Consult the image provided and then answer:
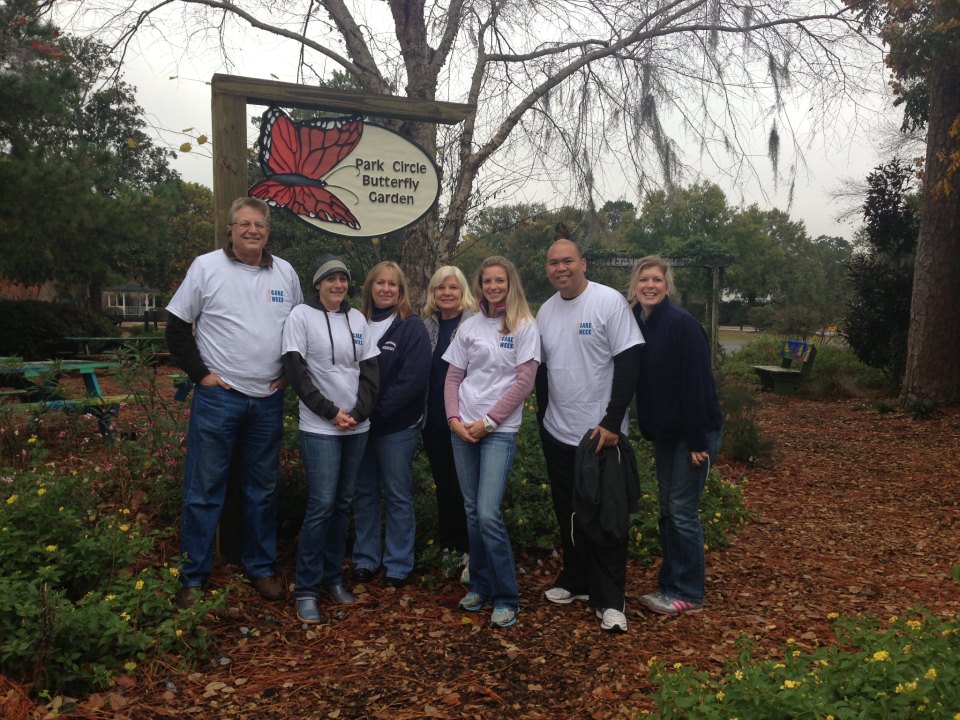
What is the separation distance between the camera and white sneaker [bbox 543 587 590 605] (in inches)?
153

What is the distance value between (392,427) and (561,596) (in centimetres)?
123

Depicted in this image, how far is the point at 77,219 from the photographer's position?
9422 mm

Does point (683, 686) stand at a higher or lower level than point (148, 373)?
lower

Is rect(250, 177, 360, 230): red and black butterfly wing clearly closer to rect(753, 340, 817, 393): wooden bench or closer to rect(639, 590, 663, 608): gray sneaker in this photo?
rect(639, 590, 663, 608): gray sneaker

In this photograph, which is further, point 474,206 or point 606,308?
point 474,206

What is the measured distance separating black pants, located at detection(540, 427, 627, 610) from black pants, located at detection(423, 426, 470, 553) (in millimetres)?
621

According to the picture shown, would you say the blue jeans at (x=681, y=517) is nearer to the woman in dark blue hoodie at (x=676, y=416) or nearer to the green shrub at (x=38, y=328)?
the woman in dark blue hoodie at (x=676, y=416)

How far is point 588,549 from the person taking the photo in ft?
12.2

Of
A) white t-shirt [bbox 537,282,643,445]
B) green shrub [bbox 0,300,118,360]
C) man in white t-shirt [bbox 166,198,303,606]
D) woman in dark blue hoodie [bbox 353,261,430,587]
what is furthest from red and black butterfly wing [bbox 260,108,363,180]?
green shrub [bbox 0,300,118,360]

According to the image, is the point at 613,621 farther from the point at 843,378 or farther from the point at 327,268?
the point at 843,378

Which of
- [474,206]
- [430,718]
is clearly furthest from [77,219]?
[430,718]

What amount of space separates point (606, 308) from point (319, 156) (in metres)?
2.01

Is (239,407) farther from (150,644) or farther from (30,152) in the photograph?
(30,152)

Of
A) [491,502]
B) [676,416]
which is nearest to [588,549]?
[491,502]
